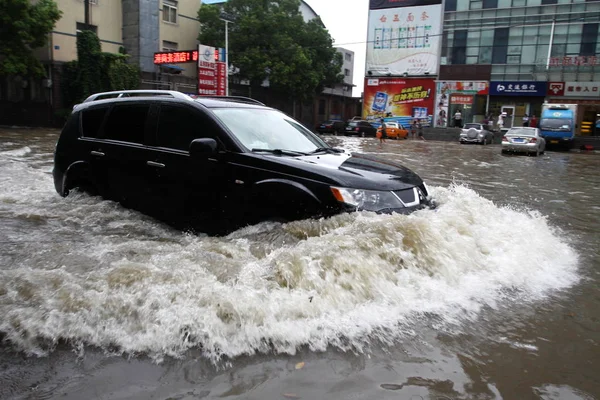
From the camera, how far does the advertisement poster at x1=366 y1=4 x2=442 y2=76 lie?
42.7 m

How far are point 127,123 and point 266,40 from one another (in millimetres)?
33151

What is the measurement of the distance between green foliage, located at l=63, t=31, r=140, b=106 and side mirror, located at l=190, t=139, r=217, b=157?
1047 inches

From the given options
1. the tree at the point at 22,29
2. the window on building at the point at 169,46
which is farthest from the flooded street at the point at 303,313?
the window on building at the point at 169,46

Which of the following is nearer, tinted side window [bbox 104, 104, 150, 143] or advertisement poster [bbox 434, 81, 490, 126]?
tinted side window [bbox 104, 104, 150, 143]

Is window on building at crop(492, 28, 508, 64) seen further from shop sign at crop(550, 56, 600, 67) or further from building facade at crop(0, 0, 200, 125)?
building facade at crop(0, 0, 200, 125)

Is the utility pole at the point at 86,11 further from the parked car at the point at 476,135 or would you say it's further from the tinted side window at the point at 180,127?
the tinted side window at the point at 180,127

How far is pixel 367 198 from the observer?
4.12 meters

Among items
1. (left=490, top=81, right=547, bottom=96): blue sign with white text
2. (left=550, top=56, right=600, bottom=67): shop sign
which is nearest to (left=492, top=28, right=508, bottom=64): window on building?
(left=490, top=81, right=547, bottom=96): blue sign with white text

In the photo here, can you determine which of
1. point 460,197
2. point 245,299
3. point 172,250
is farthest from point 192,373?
point 460,197

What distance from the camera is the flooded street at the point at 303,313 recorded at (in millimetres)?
2689

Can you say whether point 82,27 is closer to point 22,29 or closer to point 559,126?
point 22,29

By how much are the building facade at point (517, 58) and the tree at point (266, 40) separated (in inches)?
497

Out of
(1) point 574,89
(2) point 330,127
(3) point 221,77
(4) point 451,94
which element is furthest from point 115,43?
(1) point 574,89

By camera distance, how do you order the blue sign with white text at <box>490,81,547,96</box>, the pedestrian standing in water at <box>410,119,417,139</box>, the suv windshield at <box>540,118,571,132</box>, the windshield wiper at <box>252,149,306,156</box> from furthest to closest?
the pedestrian standing in water at <box>410,119,417,139</box> → the blue sign with white text at <box>490,81,547,96</box> → the suv windshield at <box>540,118,571,132</box> → the windshield wiper at <box>252,149,306,156</box>
